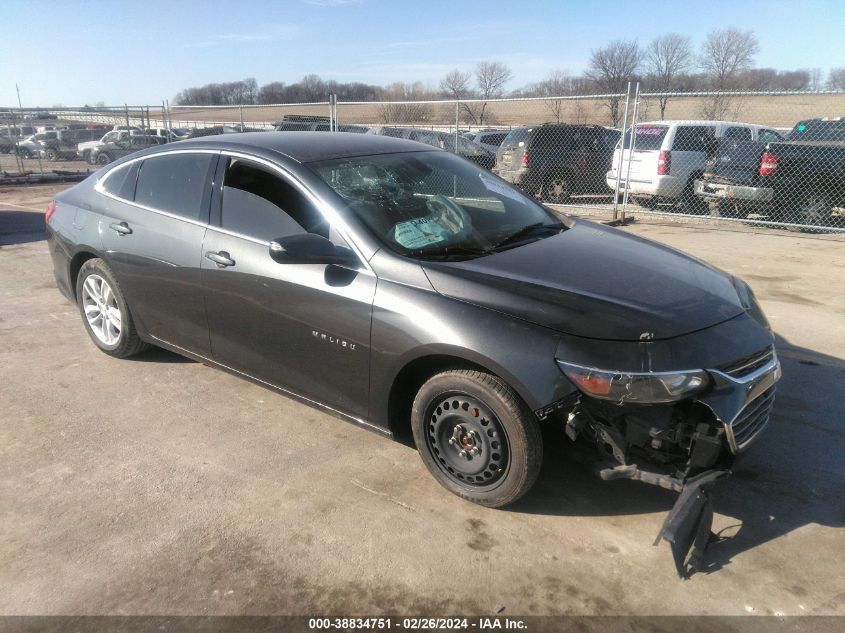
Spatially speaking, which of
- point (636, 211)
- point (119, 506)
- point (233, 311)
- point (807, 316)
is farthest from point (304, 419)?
point (636, 211)

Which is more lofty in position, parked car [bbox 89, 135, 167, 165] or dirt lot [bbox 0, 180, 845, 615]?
parked car [bbox 89, 135, 167, 165]

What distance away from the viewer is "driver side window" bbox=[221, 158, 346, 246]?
11.2ft

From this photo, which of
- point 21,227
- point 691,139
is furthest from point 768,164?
point 21,227

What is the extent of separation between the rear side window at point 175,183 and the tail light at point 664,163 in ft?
32.1

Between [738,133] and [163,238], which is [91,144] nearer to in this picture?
[738,133]

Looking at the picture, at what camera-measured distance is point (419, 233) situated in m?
3.38

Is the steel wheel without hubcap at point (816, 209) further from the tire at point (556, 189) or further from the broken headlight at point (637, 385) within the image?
the broken headlight at point (637, 385)

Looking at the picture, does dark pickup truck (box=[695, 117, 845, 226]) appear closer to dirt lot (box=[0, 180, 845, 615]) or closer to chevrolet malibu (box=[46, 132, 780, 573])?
dirt lot (box=[0, 180, 845, 615])

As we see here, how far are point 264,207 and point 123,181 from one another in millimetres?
1574

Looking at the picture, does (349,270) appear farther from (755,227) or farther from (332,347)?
(755,227)

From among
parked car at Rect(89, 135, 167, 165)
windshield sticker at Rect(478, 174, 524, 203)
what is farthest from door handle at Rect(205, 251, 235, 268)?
parked car at Rect(89, 135, 167, 165)

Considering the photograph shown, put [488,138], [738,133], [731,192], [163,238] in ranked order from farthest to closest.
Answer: [488,138], [738,133], [731,192], [163,238]

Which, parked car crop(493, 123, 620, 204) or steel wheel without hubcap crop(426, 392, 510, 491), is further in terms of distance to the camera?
parked car crop(493, 123, 620, 204)

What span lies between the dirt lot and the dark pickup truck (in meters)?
7.08
